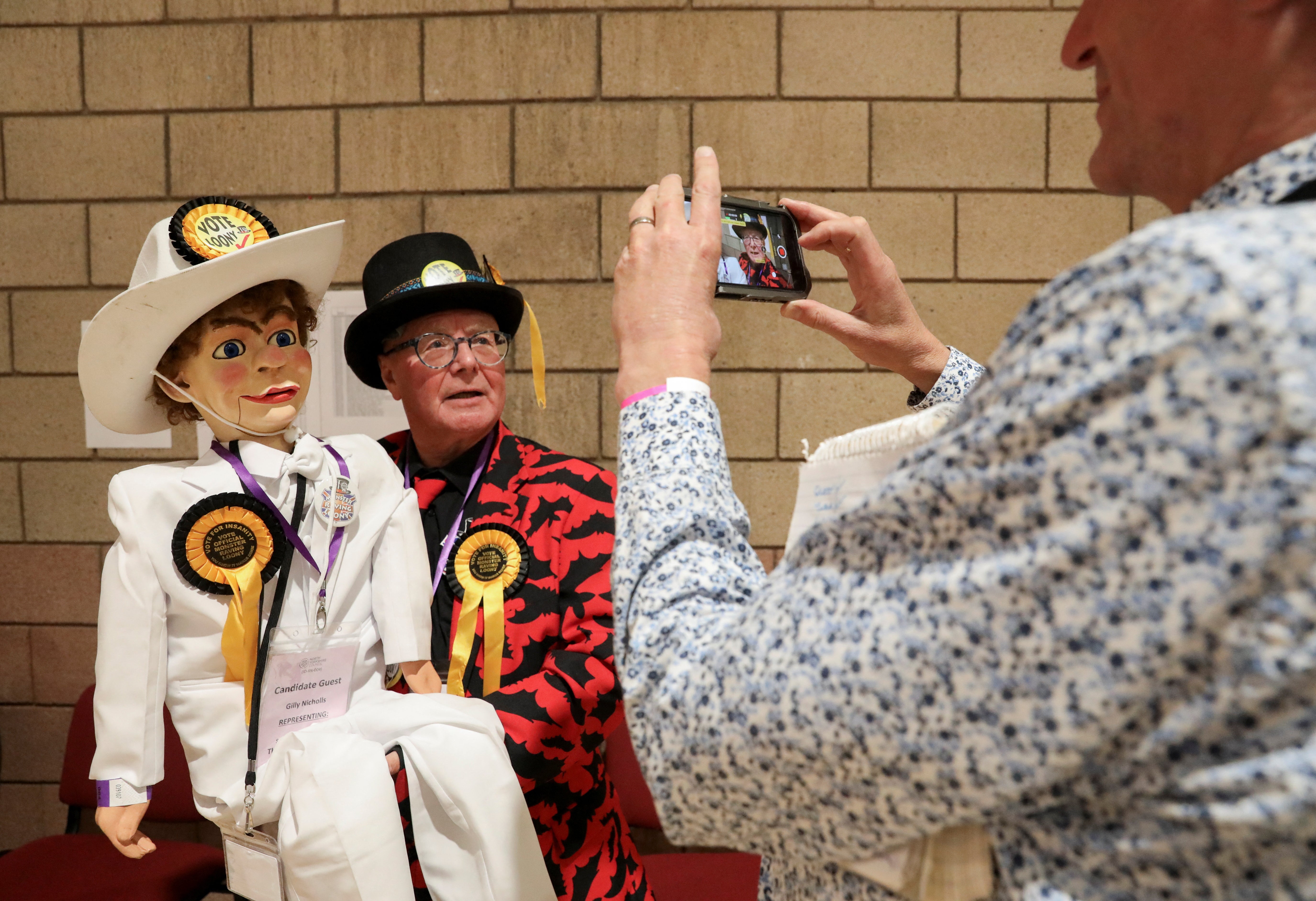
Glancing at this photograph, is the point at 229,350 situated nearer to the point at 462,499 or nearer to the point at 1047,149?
the point at 462,499

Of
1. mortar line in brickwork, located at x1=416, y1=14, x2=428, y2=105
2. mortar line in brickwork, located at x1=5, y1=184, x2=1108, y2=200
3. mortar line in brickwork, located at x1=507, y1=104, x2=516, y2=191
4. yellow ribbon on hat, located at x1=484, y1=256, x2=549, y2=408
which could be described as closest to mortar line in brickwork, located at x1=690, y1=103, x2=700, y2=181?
mortar line in brickwork, located at x1=5, y1=184, x2=1108, y2=200

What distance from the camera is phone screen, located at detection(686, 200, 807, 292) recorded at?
3.59ft

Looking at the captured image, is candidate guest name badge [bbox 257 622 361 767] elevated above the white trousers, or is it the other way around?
candidate guest name badge [bbox 257 622 361 767]

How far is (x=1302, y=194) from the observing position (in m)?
0.49

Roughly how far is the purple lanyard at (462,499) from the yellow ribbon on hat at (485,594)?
22mm

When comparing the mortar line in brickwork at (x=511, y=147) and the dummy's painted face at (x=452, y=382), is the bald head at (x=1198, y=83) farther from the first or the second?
the mortar line in brickwork at (x=511, y=147)

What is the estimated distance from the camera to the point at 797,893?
2.32ft

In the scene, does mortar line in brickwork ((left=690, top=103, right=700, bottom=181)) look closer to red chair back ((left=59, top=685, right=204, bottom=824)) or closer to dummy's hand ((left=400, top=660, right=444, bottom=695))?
dummy's hand ((left=400, top=660, right=444, bottom=695))

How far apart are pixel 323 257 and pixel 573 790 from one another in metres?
1.16

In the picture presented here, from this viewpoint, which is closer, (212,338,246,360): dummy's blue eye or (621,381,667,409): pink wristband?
(621,381,667,409): pink wristband

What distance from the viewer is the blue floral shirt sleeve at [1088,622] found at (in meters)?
0.41

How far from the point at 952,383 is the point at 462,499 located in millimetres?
1058

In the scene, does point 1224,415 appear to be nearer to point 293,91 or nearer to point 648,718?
point 648,718

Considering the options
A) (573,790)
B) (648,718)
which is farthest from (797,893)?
(573,790)
